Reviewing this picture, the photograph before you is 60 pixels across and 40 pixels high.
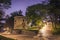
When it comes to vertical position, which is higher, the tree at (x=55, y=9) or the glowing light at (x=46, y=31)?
the tree at (x=55, y=9)

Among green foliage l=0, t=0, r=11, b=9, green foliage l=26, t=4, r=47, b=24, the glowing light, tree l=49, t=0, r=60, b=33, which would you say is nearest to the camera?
green foliage l=0, t=0, r=11, b=9

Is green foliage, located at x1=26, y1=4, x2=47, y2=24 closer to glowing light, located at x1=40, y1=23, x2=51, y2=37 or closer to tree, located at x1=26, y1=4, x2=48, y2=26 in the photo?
tree, located at x1=26, y1=4, x2=48, y2=26

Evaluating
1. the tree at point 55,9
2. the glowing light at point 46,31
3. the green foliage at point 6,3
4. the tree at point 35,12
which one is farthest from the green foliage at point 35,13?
the green foliage at point 6,3

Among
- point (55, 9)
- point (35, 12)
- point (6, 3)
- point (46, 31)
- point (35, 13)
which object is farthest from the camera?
point (35, 12)

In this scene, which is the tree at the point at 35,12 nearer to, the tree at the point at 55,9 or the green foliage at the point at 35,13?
the green foliage at the point at 35,13

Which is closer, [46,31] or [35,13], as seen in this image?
[46,31]

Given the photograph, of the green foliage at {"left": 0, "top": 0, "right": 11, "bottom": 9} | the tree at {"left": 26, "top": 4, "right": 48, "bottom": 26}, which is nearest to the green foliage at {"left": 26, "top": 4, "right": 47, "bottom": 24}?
the tree at {"left": 26, "top": 4, "right": 48, "bottom": 26}

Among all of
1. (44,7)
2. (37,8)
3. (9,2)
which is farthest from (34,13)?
(9,2)

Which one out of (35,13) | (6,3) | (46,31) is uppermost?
(6,3)

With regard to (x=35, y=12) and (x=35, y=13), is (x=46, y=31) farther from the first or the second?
(x=35, y=12)

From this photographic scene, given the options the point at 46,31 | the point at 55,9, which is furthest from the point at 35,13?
the point at 55,9

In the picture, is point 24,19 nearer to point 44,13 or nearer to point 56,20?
point 44,13

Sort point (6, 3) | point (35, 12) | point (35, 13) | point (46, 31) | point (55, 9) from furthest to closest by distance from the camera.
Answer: point (35, 12)
point (35, 13)
point (46, 31)
point (55, 9)
point (6, 3)

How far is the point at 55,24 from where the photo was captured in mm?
32844
